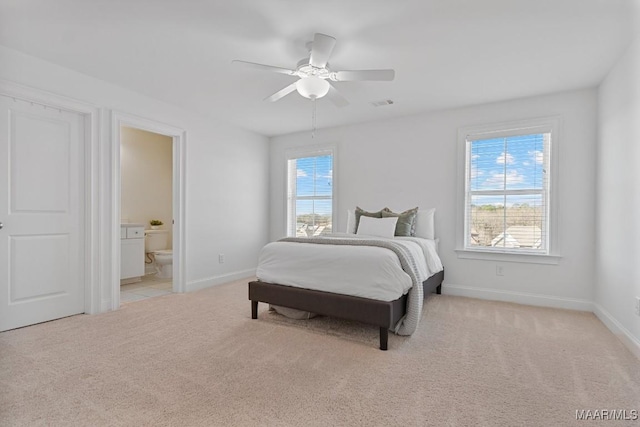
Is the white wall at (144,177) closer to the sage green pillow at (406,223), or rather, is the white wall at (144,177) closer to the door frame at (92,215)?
the door frame at (92,215)

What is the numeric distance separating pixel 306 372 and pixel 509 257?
117 inches

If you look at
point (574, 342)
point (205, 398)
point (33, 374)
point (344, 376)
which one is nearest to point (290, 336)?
point (344, 376)

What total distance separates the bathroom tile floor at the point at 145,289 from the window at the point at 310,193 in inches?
81.4

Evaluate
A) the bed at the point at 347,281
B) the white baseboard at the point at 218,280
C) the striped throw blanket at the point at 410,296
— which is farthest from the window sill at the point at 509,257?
the white baseboard at the point at 218,280

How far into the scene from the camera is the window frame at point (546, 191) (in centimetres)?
363

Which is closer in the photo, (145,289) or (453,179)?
(453,179)

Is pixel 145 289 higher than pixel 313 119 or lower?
lower

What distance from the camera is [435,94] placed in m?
3.69

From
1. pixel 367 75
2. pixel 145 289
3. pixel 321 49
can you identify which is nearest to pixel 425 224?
pixel 367 75

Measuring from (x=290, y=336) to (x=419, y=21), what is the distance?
101 inches

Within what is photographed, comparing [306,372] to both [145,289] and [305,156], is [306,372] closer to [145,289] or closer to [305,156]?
[145,289]

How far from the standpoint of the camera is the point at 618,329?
107 inches

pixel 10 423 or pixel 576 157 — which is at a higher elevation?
→ pixel 576 157

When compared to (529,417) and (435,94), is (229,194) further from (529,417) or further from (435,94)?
(529,417)
